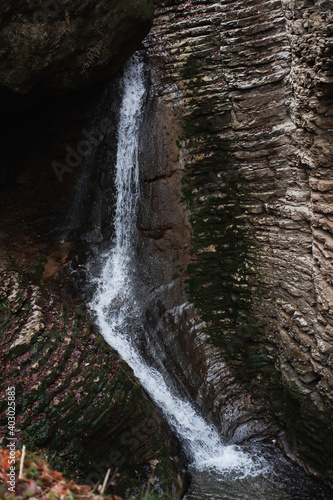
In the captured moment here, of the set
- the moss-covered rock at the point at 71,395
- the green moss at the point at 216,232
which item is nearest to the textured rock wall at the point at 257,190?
the green moss at the point at 216,232

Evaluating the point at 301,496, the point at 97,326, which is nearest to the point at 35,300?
the point at 97,326

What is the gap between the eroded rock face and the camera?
19.8ft

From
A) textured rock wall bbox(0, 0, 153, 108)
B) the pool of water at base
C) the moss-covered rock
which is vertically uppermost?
textured rock wall bbox(0, 0, 153, 108)

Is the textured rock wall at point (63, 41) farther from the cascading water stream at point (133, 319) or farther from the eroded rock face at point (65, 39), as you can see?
the cascading water stream at point (133, 319)

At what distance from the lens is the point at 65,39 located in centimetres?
662

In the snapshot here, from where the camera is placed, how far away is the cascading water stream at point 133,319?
685 cm

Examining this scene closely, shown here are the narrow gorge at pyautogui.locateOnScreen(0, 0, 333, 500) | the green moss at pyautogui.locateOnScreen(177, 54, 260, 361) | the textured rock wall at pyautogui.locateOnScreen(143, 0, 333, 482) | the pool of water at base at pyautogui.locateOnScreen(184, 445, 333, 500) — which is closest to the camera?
the narrow gorge at pyautogui.locateOnScreen(0, 0, 333, 500)

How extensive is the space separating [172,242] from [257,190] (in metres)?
2.12

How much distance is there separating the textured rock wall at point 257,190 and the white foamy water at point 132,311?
1.64 feet

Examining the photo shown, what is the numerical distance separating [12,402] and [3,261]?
365 centimetres

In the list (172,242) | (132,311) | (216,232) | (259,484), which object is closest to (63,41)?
(172,242)

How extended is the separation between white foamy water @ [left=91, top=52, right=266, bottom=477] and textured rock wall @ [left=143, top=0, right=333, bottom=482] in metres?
0.50

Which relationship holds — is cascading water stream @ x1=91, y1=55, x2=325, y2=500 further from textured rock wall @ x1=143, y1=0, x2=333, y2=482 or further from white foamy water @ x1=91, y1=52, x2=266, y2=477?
textured rock wall @ x1=143, y1=0, x2=333, y2=482

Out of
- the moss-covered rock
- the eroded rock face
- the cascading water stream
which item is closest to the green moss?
the cascading water stream
